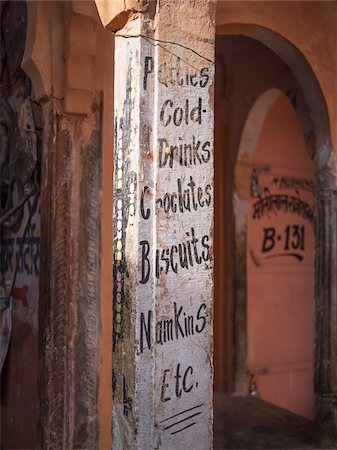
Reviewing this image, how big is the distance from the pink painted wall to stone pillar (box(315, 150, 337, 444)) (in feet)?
7.33

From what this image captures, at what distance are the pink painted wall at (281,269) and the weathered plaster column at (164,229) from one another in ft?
14.4

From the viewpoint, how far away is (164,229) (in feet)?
8.13

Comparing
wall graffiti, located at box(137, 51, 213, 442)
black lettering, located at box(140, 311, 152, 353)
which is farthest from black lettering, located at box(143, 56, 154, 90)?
black lettering, located at box(140, 311, 152, 353)

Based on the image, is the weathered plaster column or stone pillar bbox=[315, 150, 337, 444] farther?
stone pillar bbox=[315, 150, 337, 444]

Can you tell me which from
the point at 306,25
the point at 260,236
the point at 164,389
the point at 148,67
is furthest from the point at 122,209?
the point at 260,236

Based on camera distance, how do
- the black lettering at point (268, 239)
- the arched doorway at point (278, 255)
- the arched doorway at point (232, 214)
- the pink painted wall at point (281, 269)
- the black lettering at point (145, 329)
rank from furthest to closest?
the black lettering at point (268, 239), the pink painted wall at point (281, 269), the arched doorway at point (278, 255), the arched doorway at point (232, 214), the black lettering at point (145, 329)

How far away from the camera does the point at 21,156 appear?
480cm

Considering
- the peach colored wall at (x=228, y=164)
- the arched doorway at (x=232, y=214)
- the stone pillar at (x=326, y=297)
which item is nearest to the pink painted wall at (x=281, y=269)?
the arched doorway at (x=232, y=214)

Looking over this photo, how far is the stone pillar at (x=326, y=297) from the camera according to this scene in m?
4.50

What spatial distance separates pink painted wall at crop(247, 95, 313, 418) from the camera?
696cm

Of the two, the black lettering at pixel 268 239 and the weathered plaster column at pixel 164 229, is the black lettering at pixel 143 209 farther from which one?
the black lettering at pixel 268 239

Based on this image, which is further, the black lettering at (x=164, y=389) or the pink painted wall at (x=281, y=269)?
the pink painted wall at (x=281, y=269)

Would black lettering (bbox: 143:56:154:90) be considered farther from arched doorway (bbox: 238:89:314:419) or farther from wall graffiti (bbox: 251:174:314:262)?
wall graffiti (bbox: 251:174:314:262)

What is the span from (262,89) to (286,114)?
4.51ft
